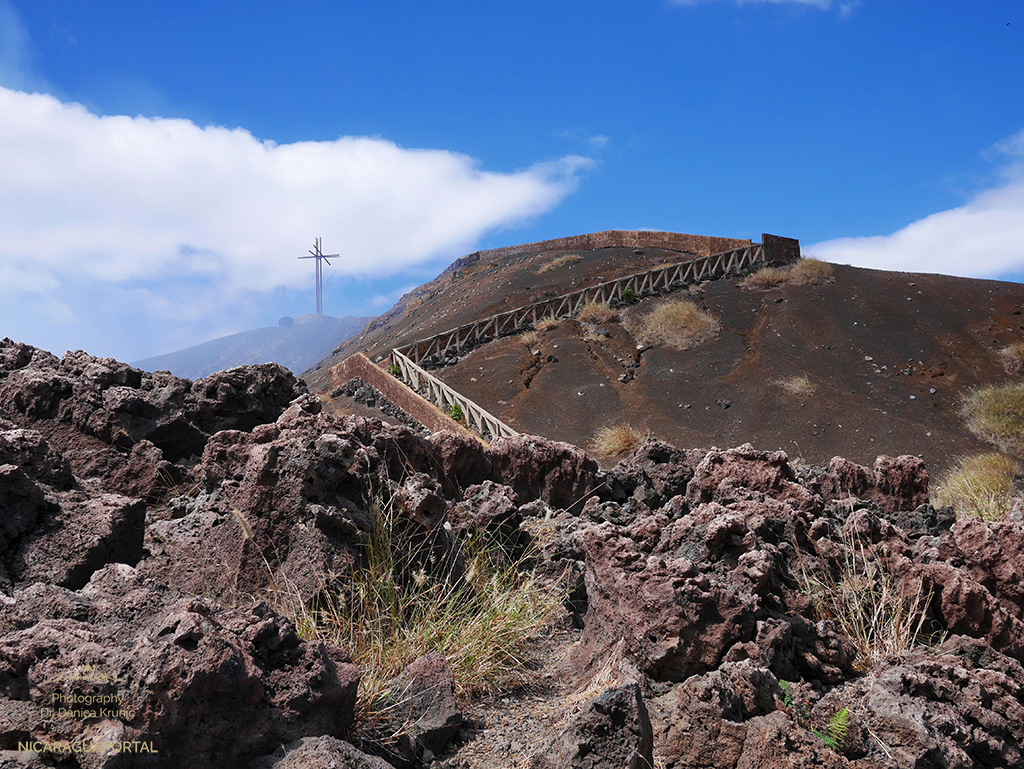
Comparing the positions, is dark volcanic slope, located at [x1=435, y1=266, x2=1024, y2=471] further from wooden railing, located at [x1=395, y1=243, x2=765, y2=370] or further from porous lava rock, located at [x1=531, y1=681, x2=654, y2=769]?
porous lava rock, located at [x1=531, y1=681, x2=654, y2=769]

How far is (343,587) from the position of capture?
10.8 ft

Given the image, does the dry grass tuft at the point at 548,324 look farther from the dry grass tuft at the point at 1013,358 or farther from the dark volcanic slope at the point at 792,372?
the dry grass tuft at the point at 1013,358

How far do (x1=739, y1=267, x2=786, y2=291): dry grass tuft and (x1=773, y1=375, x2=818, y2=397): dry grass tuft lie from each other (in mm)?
8110

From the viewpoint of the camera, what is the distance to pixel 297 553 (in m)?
3.44

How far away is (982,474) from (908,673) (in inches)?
395

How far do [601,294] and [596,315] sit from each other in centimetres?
196

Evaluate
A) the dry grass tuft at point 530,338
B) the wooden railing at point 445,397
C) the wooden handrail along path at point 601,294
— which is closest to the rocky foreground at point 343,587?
the wooden railing at point 445,397

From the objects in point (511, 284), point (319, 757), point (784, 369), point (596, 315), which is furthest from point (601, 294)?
point (319, 757)

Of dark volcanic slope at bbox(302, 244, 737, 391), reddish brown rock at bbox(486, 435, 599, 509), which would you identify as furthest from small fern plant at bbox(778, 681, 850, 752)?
dark volcanic slope at bbox(302, 244, 737, 391)

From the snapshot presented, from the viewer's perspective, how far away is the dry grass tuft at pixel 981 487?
248 inches

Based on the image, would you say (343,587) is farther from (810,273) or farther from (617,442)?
(810,273)

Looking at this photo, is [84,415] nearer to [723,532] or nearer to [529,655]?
[529,655]

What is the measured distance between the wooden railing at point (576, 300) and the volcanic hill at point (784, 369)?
26.7 inches

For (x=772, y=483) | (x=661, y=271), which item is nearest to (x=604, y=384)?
(x=661, y=271)
